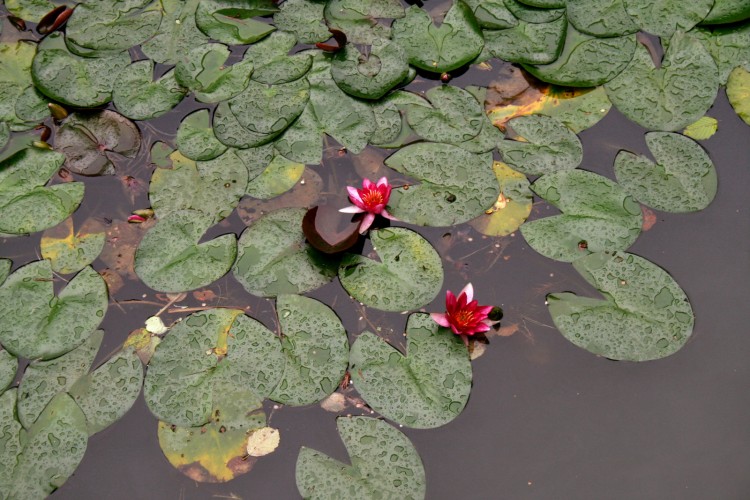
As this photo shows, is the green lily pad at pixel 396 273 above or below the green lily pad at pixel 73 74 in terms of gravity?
below

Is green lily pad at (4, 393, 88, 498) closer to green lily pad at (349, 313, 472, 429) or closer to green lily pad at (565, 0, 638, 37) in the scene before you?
green lily pad at (349, 313, 472, 429)

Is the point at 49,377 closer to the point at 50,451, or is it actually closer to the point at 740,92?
the point at 50,451

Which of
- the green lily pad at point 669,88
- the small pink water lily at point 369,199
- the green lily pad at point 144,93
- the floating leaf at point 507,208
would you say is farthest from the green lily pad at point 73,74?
the green lily pad at point 669,88

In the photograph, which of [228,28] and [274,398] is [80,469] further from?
[228,28]

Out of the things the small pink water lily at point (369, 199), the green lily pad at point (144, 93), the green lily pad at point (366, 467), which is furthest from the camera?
the green lily pad at point (144, 93)

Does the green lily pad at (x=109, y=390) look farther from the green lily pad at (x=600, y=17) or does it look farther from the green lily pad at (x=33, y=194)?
the green lily pad at (x=600, y=17)

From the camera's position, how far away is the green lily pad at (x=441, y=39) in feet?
9.82

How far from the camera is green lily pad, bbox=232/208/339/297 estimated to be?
256cm

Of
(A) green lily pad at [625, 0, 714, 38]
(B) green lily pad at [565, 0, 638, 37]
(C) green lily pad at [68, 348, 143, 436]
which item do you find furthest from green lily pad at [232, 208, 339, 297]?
(A) green lily pad at [625, 0, 714, 38]

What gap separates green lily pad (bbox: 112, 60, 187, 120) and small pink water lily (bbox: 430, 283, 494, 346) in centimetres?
170

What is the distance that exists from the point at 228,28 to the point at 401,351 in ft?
6.26

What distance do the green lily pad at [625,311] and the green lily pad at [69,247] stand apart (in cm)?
202

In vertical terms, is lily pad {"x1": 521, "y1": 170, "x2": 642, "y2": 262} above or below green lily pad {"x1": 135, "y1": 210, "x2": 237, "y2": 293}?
above

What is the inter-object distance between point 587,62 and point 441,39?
28.8 inches
